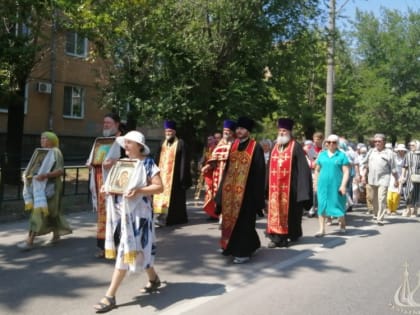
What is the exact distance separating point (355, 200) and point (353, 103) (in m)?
14.9

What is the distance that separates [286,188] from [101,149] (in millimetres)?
2957

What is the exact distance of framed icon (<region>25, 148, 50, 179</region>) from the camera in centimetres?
765

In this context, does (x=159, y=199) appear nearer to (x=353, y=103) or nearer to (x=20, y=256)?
(x=20, y=256)

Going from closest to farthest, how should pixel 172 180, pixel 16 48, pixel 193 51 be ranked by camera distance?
1. pixel 172 180
2. pixel 16 48
3. pixel 193 51

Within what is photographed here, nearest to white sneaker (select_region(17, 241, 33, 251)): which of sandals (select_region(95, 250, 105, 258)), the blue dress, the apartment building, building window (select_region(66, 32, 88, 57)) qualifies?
sandals (select_region(95, 250, 105, 258))

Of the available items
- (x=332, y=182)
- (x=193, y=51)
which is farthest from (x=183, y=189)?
(x=193, y=51)

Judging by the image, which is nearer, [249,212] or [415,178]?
[249,212]

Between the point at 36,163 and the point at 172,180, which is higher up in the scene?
the point at 36,163

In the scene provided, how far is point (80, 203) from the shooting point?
1198 centimetres

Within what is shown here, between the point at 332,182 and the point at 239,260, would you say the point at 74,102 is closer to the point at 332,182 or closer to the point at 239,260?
the point at 332,182

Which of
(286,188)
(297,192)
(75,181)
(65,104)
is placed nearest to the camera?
(297,192)

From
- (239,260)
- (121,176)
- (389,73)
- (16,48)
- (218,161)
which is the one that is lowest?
(239,260)

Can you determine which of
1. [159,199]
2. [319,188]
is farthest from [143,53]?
[319,188]

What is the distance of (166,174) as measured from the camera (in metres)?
10.1
